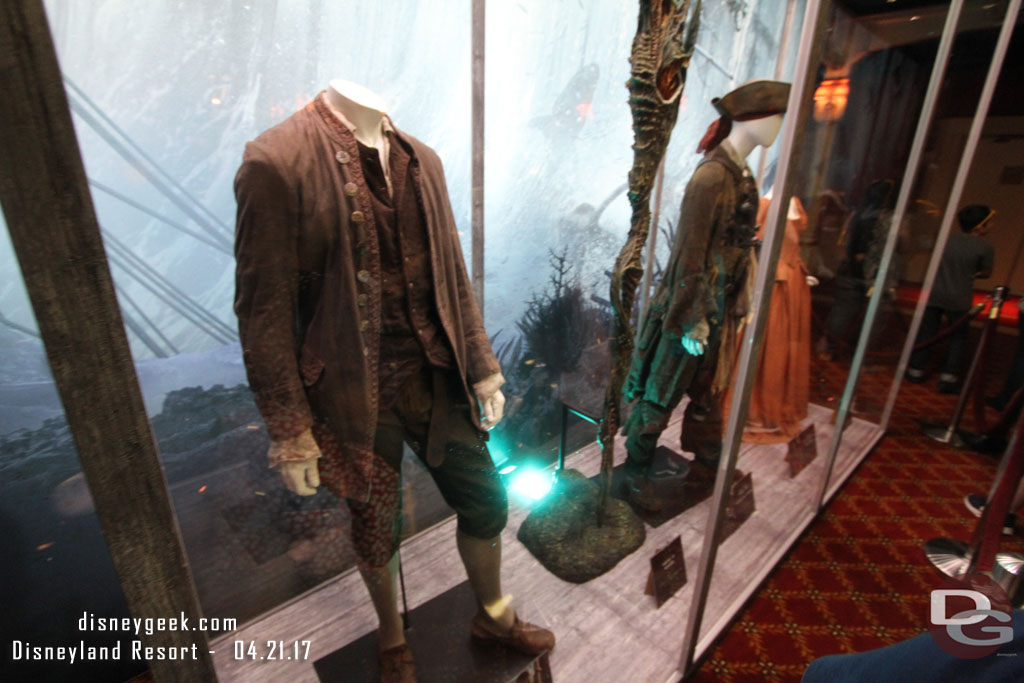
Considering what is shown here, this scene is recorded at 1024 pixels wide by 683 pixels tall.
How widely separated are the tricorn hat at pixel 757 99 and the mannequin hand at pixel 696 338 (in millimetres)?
827

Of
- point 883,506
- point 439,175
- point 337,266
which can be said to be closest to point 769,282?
point 439,175

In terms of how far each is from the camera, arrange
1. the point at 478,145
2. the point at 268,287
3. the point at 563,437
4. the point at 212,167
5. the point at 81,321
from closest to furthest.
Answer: the point at 81,321 < the point at 268,287 < the point at 212,167 < the point at 478,145 < the point at 563,437

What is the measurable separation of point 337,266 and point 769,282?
98 cm

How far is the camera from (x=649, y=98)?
148 centimetres

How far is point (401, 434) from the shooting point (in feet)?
4.10

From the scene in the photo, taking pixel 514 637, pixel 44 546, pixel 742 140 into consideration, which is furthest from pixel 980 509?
pixel 44 546

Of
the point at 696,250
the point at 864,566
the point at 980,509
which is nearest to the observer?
the point at 696,250

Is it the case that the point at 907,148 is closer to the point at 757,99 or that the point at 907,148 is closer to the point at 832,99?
the point at 832,99

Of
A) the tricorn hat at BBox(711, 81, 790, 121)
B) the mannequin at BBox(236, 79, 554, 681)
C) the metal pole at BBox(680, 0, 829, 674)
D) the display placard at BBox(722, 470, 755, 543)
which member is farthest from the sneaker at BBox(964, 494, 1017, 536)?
the mannequin at BBox(236, 79, 554, 681)

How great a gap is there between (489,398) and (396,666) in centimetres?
85

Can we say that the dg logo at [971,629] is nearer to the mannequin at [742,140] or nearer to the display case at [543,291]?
the display case at [543,291]

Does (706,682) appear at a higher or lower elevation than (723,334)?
lower

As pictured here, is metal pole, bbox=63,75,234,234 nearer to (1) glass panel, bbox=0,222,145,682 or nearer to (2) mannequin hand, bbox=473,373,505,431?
(1) glass panel, bbox=0,222,145,682

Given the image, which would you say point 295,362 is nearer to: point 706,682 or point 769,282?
point 769,282
